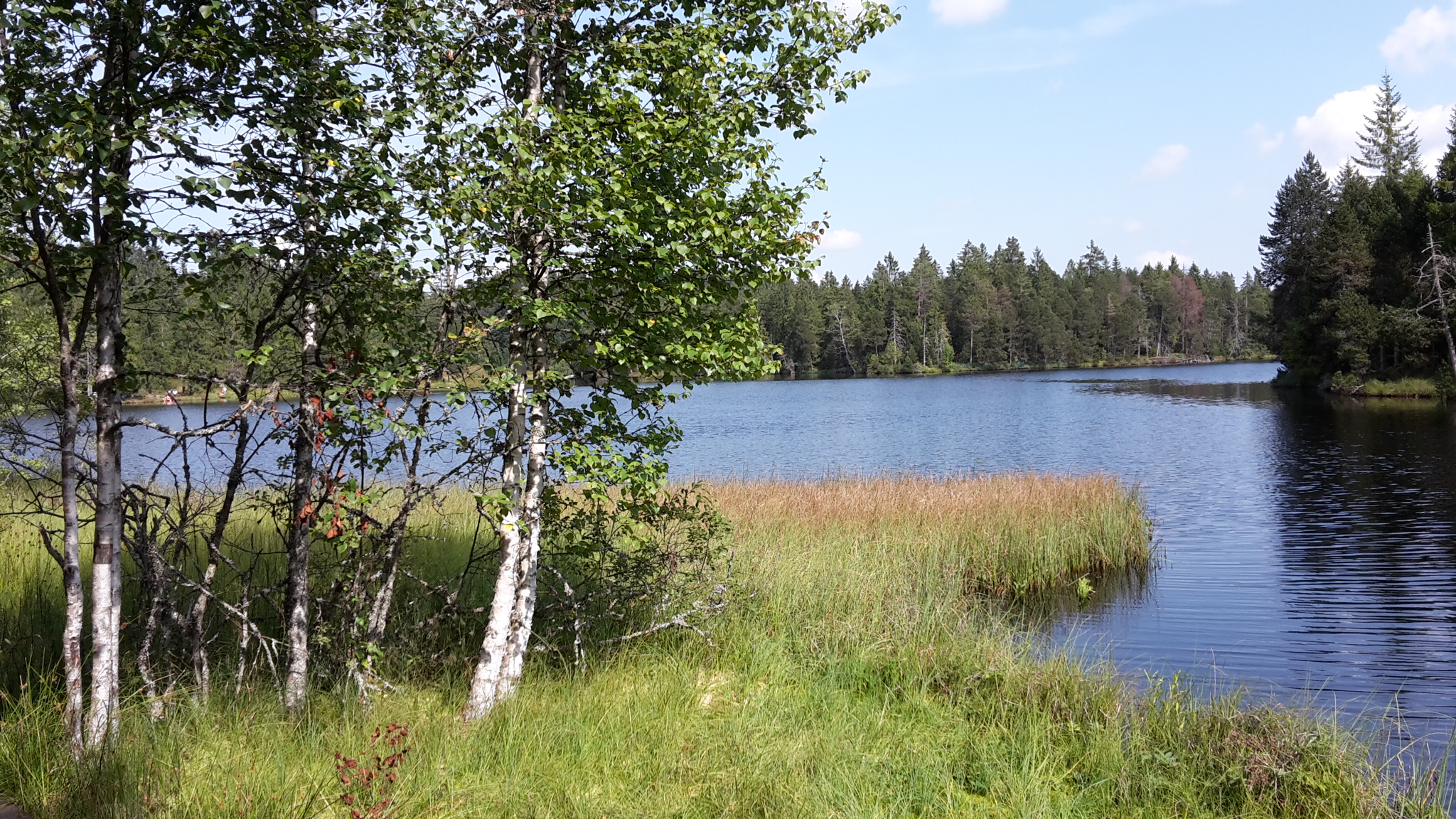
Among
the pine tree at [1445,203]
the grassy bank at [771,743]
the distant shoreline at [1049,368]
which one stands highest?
the pine tree at [1445,203]

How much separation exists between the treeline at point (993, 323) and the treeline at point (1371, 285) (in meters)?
54.8

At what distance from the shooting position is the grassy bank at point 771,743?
4.66m

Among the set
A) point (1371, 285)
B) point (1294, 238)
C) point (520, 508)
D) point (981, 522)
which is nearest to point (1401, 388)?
point (1371, 285)

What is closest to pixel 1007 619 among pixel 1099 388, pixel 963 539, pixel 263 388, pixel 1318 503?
pixel 963 539

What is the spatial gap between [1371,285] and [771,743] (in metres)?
59.5

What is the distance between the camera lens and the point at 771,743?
5.78 metres

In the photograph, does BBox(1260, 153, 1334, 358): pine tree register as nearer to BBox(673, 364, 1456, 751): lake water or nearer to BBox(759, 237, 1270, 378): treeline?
BBox(673, 364, 1456, 751): lake water

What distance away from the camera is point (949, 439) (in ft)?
117

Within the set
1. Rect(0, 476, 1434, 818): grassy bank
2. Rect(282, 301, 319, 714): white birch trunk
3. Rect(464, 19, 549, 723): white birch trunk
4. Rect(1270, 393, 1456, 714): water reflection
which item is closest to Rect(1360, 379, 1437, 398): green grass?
Rect(1270, 393, 1456, 714): water reflection

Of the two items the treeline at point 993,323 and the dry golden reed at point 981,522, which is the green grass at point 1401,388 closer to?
the dry golden reed at point 981,522

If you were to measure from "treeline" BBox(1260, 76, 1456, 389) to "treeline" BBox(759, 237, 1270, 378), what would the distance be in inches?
2156

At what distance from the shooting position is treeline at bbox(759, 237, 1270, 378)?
11831 centimetres

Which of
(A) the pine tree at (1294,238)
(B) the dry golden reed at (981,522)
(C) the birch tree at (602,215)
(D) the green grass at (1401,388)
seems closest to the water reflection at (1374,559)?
(B) the dry golden reed at (981,522)

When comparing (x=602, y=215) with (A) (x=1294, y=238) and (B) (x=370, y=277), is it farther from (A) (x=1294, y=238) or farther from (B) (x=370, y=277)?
(A) (x=1294, y=238)
